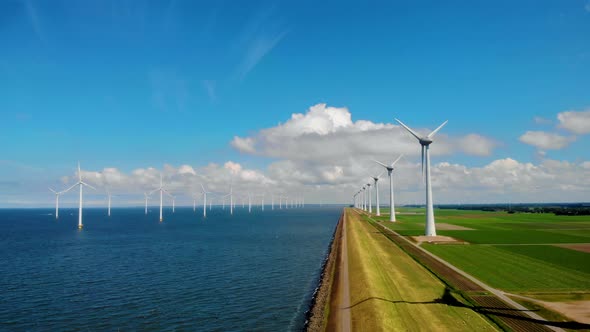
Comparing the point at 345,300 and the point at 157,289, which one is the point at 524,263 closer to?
the point at 345,300

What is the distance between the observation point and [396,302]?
132 ft

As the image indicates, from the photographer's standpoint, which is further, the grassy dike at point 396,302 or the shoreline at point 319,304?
the shoreline at point 319,304

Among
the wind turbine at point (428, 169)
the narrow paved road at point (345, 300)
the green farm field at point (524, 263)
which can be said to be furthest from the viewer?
the wind turbine at point (428, 169)

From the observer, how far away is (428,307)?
37.8 m

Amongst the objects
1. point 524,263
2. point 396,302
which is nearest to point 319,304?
point 396,302

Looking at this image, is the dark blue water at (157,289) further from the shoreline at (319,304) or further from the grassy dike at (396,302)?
the grassy dike at (396,302)

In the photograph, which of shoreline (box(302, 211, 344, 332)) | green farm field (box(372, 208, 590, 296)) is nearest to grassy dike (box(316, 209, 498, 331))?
shoreline (box(302, 211, 344, 332))

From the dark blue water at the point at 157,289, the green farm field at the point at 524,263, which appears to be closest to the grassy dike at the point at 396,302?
the dark blue water at the point at 157,289

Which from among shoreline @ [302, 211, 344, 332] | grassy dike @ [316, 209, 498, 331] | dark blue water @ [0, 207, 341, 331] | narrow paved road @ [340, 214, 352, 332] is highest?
grassy dike @ [316, 209, 498, 331]

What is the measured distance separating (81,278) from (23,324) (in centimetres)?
2382

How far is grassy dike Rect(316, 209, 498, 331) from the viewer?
3306 centimetres

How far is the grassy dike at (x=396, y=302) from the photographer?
33062mm

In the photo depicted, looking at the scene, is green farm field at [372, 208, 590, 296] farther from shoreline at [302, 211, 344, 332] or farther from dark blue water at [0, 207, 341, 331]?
dark blue water at [0, 207, 341, 331]

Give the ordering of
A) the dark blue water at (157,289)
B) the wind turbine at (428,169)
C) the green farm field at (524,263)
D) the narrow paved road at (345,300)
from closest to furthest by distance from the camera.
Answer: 1. the narrow paved road at (345,300)
2. the dark blue water at (157,289)
3. the green farm field at (524,263)
4. the wind turbine at (428,169)
